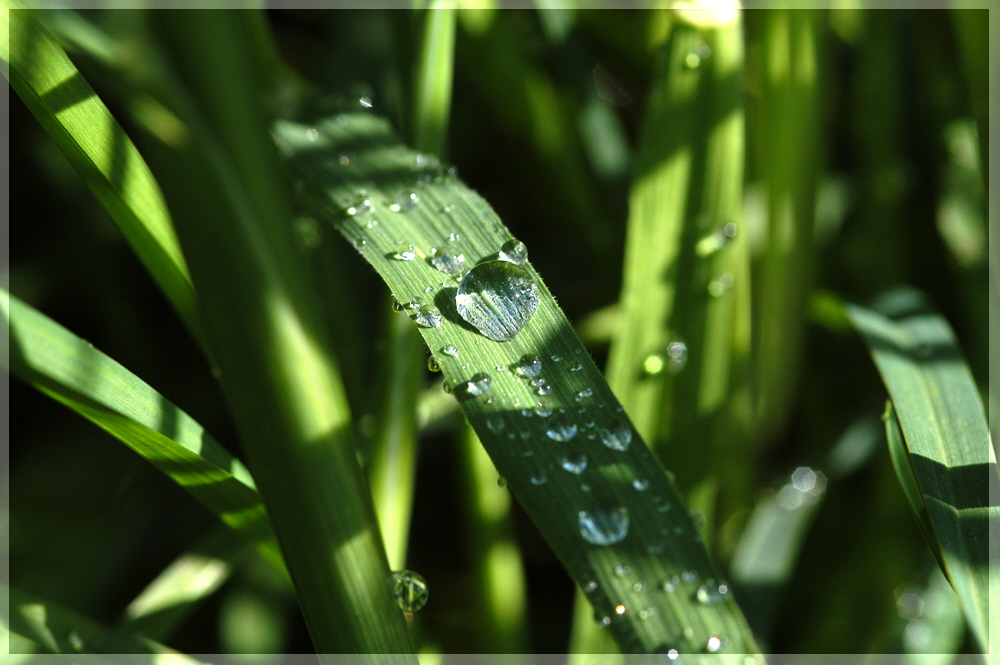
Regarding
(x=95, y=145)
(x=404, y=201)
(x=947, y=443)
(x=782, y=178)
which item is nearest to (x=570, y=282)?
(x=782, y=178)

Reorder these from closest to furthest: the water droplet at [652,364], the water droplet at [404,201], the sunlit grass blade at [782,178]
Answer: the water droplet at [404,201]
the water droplet at [652,364]
the sunlit grass blade at [782,178]

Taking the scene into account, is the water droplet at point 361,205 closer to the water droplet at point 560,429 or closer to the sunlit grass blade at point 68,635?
the water droplet at point 560,429

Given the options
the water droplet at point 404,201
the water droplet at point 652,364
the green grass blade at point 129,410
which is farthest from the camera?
the water droplet at point 652,364

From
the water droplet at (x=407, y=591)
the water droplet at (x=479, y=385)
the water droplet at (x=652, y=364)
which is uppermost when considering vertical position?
the water droplet at (x=479, y=385)

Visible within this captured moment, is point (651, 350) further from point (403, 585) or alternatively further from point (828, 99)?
point (828, 99)

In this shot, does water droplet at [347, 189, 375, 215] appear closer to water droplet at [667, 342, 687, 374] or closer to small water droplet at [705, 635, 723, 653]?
water droplet at [667, 342, 687, 374]

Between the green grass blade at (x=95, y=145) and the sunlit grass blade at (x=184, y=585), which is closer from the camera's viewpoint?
the green grass blade at (x=95, y=145)

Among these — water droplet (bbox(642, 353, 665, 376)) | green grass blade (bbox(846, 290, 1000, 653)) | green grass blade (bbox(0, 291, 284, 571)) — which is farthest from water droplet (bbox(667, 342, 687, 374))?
green grass blade (bbox(0, 291, 284, 571))

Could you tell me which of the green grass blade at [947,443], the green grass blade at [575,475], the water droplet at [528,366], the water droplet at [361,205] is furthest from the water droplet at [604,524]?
the water droplet at [361,205]
